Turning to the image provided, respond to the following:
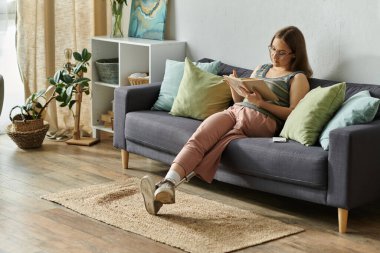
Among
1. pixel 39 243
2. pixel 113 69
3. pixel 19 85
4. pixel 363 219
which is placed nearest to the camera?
pixel 39 243

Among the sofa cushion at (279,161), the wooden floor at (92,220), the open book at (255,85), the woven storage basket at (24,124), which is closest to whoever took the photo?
the wooden floor at (92,220)

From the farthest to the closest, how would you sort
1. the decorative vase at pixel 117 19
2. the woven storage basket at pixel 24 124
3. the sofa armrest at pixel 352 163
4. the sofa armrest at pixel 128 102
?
1. the decorative vase at pixel 117 19
2. the woven storage basket at pixel 24 124
3. the sofa armrest at pixel 128 102
4. the sofa armrest at pixel 352 163

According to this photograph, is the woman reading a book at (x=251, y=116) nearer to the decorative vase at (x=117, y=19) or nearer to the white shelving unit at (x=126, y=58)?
the white shelving unit at (x=126, y=58)

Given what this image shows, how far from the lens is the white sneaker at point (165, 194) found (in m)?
3.97

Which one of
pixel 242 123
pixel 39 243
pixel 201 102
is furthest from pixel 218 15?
pixel 39 243

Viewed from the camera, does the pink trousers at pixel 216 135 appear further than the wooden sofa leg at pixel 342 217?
Yes

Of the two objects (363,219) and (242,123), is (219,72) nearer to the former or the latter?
(242,123)

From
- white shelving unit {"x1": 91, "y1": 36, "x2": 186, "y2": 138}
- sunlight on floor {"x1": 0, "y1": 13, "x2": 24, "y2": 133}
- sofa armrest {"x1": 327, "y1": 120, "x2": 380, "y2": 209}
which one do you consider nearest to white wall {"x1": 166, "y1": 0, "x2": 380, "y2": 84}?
white shelving unit {"x1": 91, "y1": 36, "x2": 186, "y2": 138}

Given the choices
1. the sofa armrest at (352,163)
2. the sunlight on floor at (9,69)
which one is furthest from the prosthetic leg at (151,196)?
the sunlight on floor at (9,69)

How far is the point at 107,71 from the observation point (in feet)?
18.8

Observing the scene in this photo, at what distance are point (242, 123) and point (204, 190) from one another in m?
0.50

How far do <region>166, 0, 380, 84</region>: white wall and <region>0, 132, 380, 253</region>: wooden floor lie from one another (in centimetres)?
84

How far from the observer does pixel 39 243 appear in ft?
12.0

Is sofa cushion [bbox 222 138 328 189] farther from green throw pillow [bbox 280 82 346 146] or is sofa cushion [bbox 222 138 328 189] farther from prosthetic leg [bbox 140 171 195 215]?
prosthetic leg [bbox 140 171 195 215]
